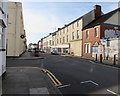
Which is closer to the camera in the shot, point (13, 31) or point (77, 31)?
point (13, 31)

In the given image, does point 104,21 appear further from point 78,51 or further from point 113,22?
point 78,51

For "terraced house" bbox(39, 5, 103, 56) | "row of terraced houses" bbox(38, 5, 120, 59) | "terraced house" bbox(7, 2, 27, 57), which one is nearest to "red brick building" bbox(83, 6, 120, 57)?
Result: "row of terraced houses" bbox(38, 5, 120, 59)

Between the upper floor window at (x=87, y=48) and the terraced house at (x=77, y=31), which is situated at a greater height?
the terraced house at (x=77, y=31)

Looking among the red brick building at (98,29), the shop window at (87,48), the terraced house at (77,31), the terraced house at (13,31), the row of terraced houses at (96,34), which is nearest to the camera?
the terraced house at (13,31)

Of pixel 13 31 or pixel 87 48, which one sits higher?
pixel 13 31

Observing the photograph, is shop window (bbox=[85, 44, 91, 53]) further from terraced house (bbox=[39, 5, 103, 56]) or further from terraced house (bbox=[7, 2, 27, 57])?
terraced house (bbox=[7, 2, 27, 57])

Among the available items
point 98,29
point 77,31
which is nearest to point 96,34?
point 98,29

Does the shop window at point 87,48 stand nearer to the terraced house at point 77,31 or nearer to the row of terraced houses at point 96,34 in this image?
the row of terraced houses at point 96,34

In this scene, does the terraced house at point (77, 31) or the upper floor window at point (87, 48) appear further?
the terraced house at point (77, 31)

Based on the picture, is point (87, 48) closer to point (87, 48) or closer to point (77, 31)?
point (87, 48)

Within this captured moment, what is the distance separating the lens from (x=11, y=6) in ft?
71.5

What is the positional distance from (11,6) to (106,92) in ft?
67.7

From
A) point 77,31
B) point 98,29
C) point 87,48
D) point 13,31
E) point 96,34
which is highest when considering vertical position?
point 77,31

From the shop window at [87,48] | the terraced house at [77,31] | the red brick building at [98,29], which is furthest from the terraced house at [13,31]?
the terraced house at [77,31]
